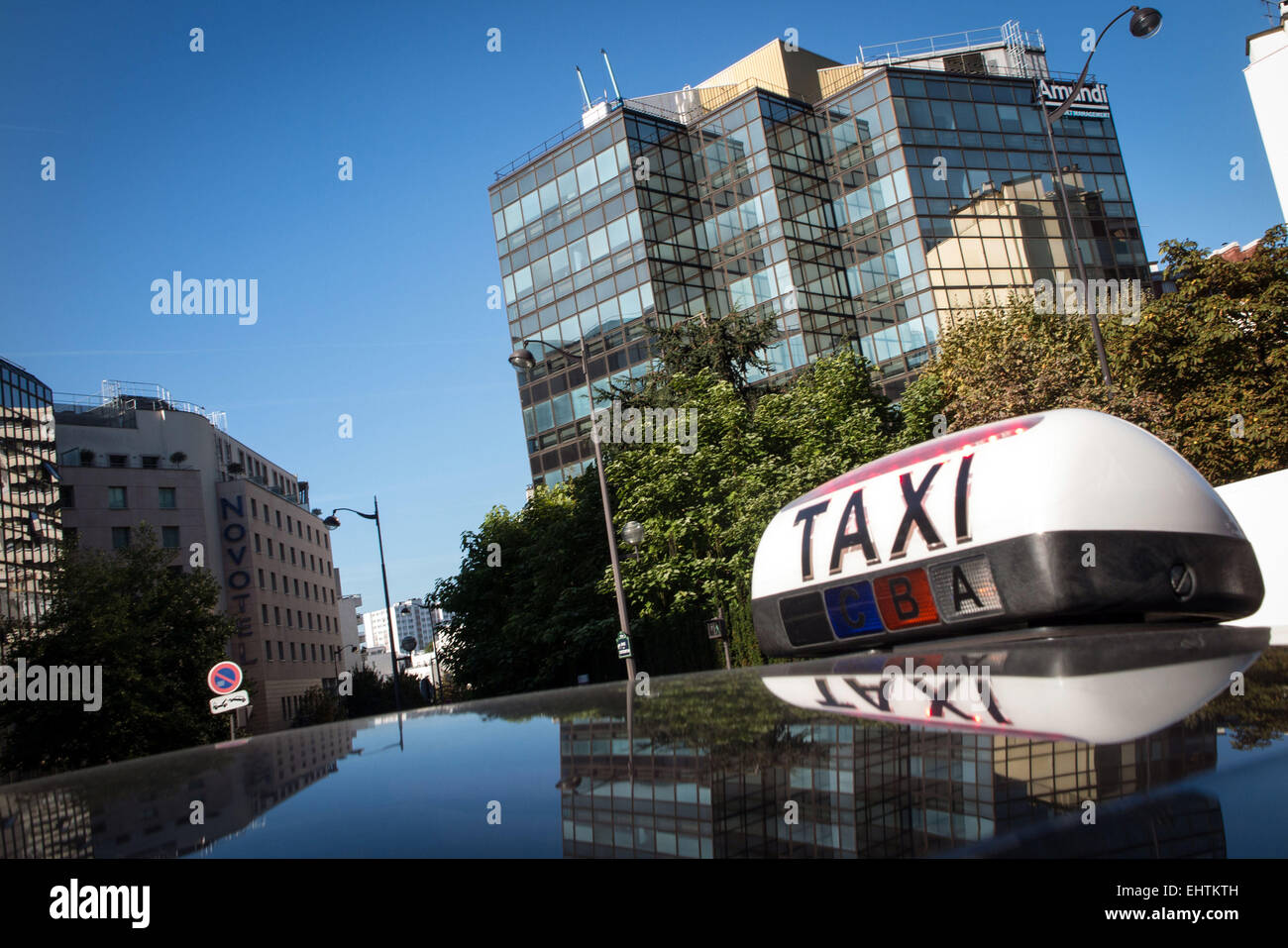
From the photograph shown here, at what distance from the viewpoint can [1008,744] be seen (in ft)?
7.02

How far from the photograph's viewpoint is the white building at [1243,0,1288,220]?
41.4 meters

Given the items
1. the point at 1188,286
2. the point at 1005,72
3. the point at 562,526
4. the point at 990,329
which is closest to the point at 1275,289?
the point at 1188,286

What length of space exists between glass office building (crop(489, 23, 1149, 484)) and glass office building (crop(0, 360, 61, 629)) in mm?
29329

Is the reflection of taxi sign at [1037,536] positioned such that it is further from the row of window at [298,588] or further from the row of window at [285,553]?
the row of window at [285,553]

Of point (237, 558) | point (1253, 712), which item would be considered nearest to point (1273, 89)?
point (1253, 712)

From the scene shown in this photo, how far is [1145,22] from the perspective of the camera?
69.7 feet

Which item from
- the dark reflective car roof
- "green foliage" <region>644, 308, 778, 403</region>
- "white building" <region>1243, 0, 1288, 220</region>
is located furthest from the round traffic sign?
"white building" <region>1243, 0, 1288, 220</region>

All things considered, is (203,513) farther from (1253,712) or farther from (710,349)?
(1253,712)

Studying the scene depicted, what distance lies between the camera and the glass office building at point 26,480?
2130 inches

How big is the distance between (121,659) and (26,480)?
3295 centimetres

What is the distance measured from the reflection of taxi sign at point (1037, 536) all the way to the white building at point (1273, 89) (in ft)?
129

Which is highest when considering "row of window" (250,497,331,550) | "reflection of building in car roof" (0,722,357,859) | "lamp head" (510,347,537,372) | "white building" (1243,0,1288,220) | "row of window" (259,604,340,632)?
"white building" (1243,0,1288,220)

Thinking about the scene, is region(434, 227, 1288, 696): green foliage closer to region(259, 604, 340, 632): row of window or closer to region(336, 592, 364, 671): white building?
region(259, 604, 340, 632): row of window

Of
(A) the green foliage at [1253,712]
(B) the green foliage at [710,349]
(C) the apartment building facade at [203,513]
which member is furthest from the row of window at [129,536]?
(A) the green foliage at [1253,712]
